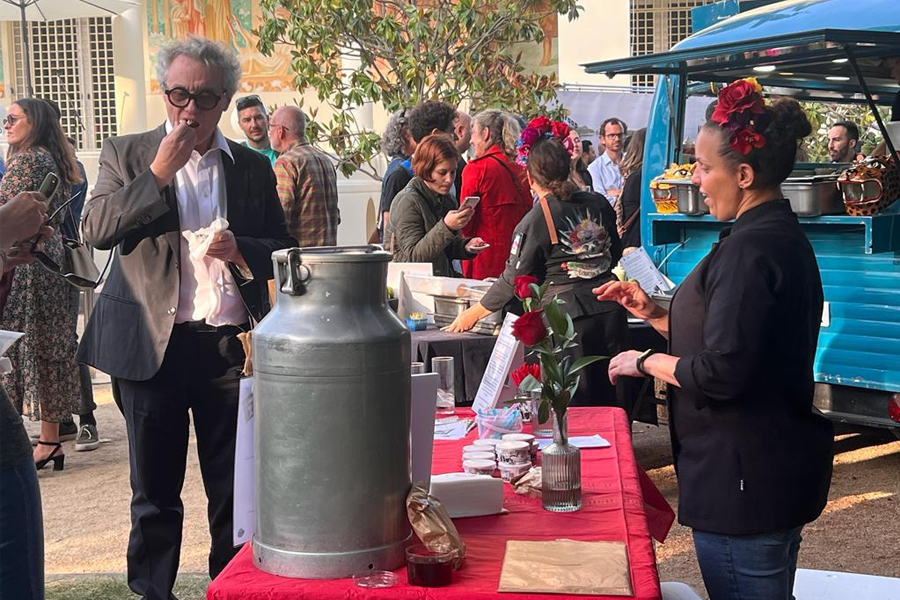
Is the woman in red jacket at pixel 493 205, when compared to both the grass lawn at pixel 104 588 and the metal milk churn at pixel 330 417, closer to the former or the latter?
the grass lawn at pixel 104 588

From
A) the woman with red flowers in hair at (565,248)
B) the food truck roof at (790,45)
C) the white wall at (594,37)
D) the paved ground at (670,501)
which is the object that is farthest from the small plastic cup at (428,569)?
the white wall at (594,37)

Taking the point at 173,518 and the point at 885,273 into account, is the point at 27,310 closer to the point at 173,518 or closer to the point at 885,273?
the point at 173,518

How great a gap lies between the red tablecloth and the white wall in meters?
13.6

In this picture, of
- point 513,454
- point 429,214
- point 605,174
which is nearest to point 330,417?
point 513,454

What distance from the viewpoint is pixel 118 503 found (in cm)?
→ 556

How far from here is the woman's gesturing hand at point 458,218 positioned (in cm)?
543

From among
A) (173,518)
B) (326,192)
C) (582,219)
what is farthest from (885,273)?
(173,518)

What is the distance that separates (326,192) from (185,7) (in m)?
12.2

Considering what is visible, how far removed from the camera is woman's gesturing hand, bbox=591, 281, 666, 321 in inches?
110

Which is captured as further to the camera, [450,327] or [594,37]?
[594,37]

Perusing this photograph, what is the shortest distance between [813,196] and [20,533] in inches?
155

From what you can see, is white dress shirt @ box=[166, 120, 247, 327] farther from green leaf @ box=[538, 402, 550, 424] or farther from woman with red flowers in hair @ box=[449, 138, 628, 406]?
woman with red flowers in hair @ box=[449, 138, 628, 406]

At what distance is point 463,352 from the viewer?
4.93m

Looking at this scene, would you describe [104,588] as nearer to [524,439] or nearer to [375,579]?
[524,439]
